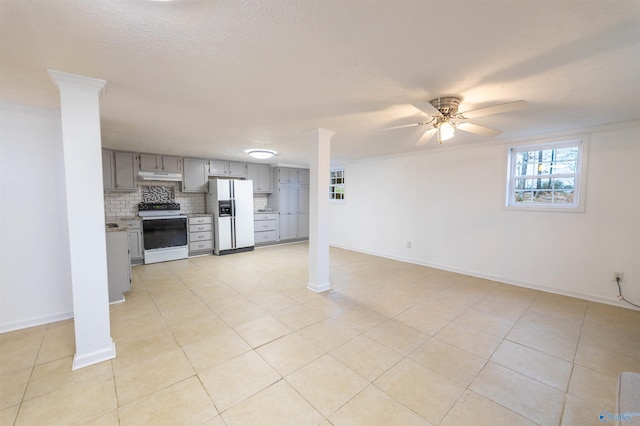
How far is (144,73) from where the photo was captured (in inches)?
73.1

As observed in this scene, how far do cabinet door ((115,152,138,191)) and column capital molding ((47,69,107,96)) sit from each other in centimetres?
362

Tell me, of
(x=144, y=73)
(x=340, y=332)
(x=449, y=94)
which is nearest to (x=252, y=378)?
(x=340, y=332)

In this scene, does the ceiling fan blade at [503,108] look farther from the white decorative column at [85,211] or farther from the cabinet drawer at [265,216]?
the cabinet drawer at [265,216]

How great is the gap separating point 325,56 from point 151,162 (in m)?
5.10

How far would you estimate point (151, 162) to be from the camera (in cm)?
532

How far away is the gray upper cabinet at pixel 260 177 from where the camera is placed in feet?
22.2

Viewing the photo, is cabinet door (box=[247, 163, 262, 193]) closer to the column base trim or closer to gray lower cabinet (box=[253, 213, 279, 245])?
gray lower cabinet (box=[253, 213, 279, 245])

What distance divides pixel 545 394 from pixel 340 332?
62.8 inches

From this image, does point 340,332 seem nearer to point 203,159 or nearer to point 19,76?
point 19,76

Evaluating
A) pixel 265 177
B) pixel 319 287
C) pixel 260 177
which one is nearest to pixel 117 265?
pixel 319 287

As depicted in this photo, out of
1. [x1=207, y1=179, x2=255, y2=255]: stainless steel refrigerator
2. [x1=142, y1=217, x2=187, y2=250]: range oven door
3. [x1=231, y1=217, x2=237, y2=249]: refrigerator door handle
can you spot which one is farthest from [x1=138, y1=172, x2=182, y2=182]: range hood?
[x1=231, y1=217, x2=237, y2=249]: refrigerator door handle

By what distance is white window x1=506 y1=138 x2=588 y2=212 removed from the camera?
3.51m

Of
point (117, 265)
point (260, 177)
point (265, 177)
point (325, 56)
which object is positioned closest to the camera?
point (325, 56)

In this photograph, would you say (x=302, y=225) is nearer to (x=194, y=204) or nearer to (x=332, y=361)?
(x=194, y=204)
